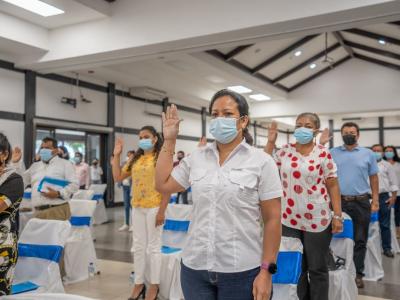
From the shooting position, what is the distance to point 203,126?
15016mm

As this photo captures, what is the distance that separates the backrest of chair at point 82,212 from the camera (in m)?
4.45

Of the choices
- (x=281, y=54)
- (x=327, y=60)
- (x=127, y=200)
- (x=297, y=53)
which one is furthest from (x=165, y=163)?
(x=327, y=60)

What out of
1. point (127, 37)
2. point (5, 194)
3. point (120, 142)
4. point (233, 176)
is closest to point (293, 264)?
point (233, 176)

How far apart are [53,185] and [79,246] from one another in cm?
82

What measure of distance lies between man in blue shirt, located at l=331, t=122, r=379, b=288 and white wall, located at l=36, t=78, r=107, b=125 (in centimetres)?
695

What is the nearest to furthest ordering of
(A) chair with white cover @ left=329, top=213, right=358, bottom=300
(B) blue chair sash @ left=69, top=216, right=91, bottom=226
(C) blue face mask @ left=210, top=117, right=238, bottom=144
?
(C) blue face mask @ left=210, top=117, right=238, bottom=144 → (A) chair with white cover @ left=329, top=213, right=358, bottom=300 → (B) blue chair sash @ left=69, top=216, right=91, bottom=226

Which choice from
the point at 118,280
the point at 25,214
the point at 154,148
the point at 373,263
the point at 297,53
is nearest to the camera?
the point at 154,148

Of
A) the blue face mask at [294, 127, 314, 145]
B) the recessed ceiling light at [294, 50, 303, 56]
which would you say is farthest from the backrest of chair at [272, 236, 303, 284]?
the recessed ceiling light at [294, 50, 303, 56]

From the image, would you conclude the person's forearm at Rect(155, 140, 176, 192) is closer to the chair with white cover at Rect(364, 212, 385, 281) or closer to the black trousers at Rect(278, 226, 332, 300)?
the black trousers at Rect(278, 226, 332, 300)

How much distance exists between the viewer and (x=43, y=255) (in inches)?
→ 111

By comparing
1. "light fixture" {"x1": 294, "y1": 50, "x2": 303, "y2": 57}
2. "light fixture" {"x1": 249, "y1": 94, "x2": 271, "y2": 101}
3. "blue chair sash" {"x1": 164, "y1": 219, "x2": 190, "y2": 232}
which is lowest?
"blue chair sash" {"x1": 164, "y1": 219, "x2": 190, "y2": 232}

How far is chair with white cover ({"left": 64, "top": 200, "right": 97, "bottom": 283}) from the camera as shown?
4.21 meters

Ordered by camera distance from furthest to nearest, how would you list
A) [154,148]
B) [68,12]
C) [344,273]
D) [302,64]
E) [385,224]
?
1. [302,64]
2. [68,12]
3. [385,224]
4. [154,148]
5. [344,273]

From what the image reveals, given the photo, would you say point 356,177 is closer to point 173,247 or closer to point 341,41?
point 173,247
